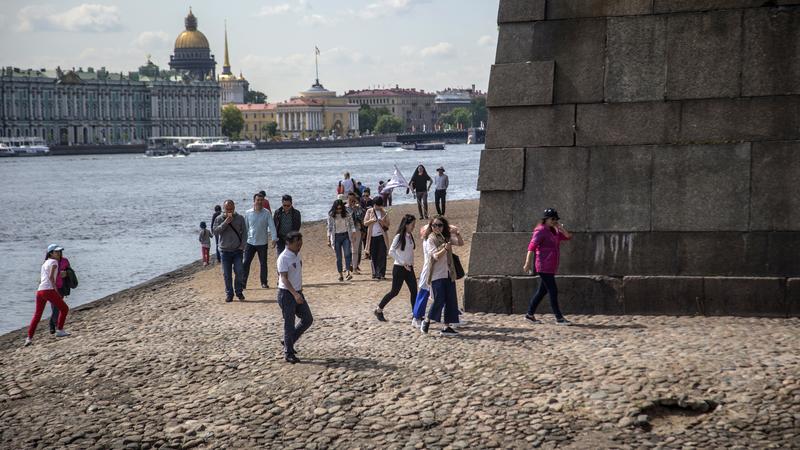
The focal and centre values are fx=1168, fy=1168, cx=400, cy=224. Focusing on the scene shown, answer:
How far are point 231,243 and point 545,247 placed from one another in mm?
4662

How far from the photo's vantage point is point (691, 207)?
1043cm

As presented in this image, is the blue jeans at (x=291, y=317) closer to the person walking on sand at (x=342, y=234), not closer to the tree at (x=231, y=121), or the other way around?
the person walking on sand at (x=342, y=234)

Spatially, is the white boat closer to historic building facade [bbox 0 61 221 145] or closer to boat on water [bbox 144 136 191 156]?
boat on water [bbox 144 136 191 156]

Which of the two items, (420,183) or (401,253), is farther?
(420,183)

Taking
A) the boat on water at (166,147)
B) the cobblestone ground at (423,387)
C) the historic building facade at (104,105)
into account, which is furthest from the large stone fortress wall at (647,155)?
the historic building facade at (104,105)

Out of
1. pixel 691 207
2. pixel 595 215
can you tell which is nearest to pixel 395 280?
pixel 595 215

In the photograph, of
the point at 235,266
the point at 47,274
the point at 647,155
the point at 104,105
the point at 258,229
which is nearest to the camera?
the point at 647,155

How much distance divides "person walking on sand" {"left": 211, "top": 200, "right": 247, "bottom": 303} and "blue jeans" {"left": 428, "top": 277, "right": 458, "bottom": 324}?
3939 mm

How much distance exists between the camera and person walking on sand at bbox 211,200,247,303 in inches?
532

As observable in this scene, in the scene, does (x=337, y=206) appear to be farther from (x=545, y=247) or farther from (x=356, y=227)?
(x=545, y=247)

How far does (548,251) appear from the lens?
10227 mm

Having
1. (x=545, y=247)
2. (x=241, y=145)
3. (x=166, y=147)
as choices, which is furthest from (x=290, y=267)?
(x=241, y=145)

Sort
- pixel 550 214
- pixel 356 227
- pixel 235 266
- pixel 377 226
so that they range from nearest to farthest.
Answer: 1. pixel 550 214
2. pixel 235 266
3. pixel 377 226
4. pixel 356 227

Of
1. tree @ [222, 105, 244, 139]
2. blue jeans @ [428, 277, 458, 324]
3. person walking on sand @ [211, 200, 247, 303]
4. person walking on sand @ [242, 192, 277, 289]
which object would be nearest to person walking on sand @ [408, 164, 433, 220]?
person walking on sand @ [242, 192, 277, 289]
